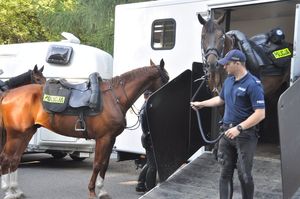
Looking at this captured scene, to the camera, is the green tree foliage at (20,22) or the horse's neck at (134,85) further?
the green tree foliage at (20,22)

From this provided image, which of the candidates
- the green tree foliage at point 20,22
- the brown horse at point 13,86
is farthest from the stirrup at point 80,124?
the green tree foliage at point 20,22

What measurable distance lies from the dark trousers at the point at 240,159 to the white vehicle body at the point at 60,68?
571cm

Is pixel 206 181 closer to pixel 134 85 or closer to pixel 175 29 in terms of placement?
pixel 134 85

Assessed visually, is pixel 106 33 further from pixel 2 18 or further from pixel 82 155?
pixel 2 18

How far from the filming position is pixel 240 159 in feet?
15.4

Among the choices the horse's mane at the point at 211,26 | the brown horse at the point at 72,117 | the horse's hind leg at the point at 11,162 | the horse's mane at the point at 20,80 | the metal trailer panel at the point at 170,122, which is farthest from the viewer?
the horse's mane at the point at 20,80

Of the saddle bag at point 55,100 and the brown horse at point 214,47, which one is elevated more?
the brown horse at point 214,47

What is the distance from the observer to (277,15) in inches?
332

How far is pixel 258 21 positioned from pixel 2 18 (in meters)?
16.7

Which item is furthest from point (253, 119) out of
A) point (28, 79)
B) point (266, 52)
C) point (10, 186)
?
point (28, 79)

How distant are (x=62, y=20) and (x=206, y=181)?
1018 cm

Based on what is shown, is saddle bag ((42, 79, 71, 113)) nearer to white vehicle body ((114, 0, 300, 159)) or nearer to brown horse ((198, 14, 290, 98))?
white vehicle body ((114, 0, 300, 159))

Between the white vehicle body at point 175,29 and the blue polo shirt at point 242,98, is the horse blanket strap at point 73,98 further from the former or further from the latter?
the blue polo shirt at point 242,98

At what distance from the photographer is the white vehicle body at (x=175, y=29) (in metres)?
7.73
